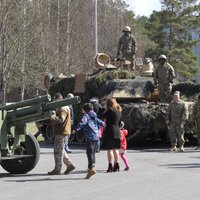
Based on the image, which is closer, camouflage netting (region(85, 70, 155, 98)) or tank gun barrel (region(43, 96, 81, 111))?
tank gun barrel (region(43, 96, 81, 111))

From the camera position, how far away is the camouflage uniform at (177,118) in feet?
56.4

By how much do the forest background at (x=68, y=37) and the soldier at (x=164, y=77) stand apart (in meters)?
11.5

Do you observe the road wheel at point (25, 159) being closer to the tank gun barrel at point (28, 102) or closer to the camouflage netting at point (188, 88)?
the tank gun barrel at point (28, 102)

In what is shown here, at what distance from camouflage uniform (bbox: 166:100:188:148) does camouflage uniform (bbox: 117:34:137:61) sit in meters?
4.85

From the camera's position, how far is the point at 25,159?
1218 centimetres

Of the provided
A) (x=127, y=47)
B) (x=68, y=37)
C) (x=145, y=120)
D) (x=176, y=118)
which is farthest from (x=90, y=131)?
(x=68, y=37)

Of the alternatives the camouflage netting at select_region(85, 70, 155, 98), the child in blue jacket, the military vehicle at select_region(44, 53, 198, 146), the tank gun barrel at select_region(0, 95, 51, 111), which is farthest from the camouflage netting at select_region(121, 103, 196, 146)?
the tank gun barrel at select_region(0, 95, 51, 111)

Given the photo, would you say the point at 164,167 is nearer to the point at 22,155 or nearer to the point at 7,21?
the point at 22,155

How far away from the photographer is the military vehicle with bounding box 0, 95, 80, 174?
37.8ft

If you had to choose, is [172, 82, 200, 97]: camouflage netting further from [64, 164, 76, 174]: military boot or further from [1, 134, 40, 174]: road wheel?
[1, 134, 40, 174]: road wheel

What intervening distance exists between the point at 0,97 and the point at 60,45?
12.0m

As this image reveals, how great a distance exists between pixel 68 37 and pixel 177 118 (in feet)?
81.0

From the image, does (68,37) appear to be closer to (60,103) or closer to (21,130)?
(21,130)

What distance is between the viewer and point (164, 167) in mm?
13188
